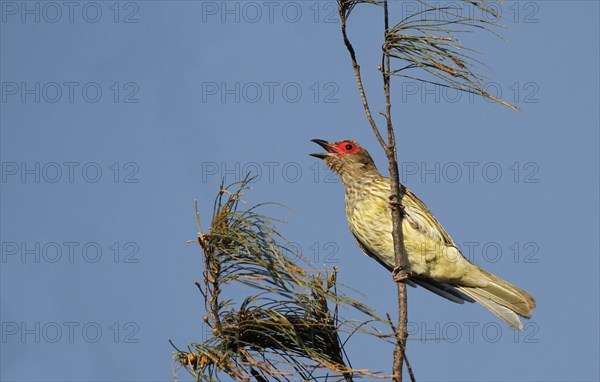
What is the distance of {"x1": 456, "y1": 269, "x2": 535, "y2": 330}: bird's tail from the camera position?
6227mm

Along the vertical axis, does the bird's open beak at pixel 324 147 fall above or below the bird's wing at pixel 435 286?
above

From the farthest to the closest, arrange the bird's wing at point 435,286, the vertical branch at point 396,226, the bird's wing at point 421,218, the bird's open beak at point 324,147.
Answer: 1. the bird's open beak at point 324,147
2. the bird's wing at point 435,286
3. the bird's wing at point 421,218
4. the vertical branch at point 396,226

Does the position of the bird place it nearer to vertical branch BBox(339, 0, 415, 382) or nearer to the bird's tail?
the bird's tail

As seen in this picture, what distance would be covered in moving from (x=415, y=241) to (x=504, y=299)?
0.91 m

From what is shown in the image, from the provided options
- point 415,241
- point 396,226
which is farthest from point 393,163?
point 415,241

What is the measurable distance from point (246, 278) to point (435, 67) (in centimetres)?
138

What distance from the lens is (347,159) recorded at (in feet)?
21.9

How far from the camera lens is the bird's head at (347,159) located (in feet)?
21.7

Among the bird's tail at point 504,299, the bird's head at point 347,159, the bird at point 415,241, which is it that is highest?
the bird's head at point 347,159

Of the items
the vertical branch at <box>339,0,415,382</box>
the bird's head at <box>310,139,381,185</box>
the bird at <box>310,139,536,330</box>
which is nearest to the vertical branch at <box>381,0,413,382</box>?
the vertical branch at <box>339,0,415,382</box>

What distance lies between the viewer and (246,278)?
12.0 ft

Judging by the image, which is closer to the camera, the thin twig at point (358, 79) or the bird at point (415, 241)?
the thin twig at point (358, 79)

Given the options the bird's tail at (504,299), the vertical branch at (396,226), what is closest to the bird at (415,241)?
the bird's tail at (504,299)

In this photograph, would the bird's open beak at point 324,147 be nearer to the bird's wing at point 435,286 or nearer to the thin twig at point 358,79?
the bird's wing at point 435,286
